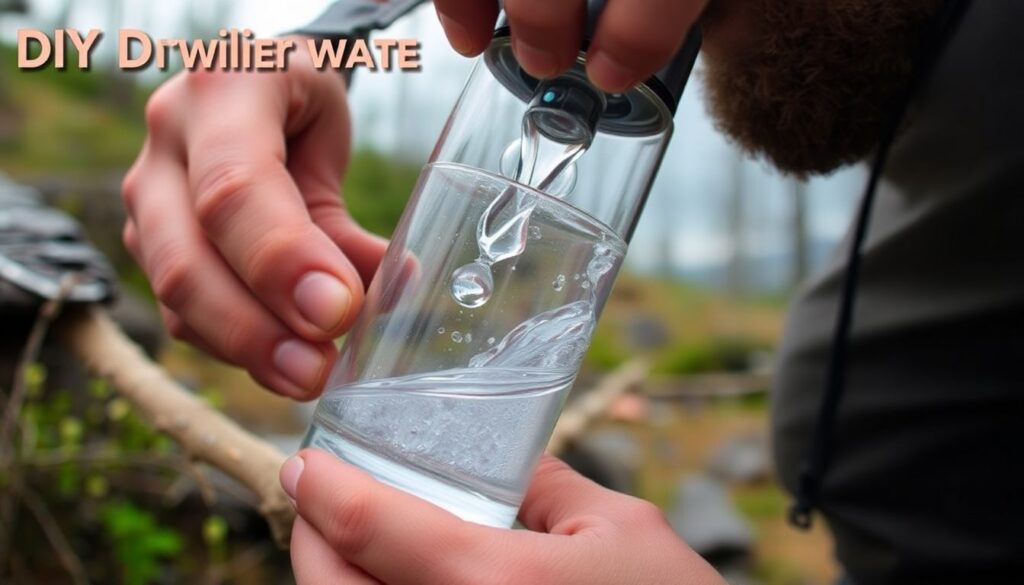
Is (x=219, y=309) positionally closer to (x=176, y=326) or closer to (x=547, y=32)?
(x=176, y=326)

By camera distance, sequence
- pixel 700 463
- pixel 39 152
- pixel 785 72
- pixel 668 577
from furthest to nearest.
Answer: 1. pixel 39 152
2. pixel 700 463
3. pixel 785 72
4. pixel 668 577

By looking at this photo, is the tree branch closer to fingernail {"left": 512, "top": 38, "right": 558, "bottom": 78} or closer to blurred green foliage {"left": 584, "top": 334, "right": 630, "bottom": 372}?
fingernail {"left": 512, "top": 38, "right": 558, "bottom": 78}

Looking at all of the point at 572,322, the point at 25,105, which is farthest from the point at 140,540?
the point at 25,105

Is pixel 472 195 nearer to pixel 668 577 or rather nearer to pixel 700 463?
pixel 668 577

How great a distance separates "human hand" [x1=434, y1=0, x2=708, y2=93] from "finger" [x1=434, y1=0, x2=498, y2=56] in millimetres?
32

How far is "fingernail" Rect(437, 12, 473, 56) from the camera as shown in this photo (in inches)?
13.8

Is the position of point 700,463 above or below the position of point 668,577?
below

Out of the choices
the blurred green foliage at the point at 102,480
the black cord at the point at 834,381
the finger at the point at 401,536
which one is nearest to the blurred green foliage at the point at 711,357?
the blurred green foliage at the point at 102,480

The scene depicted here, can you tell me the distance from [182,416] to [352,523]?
1.15 ft

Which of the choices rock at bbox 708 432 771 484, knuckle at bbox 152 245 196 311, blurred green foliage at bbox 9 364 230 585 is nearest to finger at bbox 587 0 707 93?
knuckle at bbox 152 245 196 311

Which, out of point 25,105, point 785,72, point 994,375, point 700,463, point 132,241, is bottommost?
point 700,463

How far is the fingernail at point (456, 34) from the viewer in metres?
0.35

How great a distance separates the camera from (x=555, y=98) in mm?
362

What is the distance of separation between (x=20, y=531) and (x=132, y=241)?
66cm
